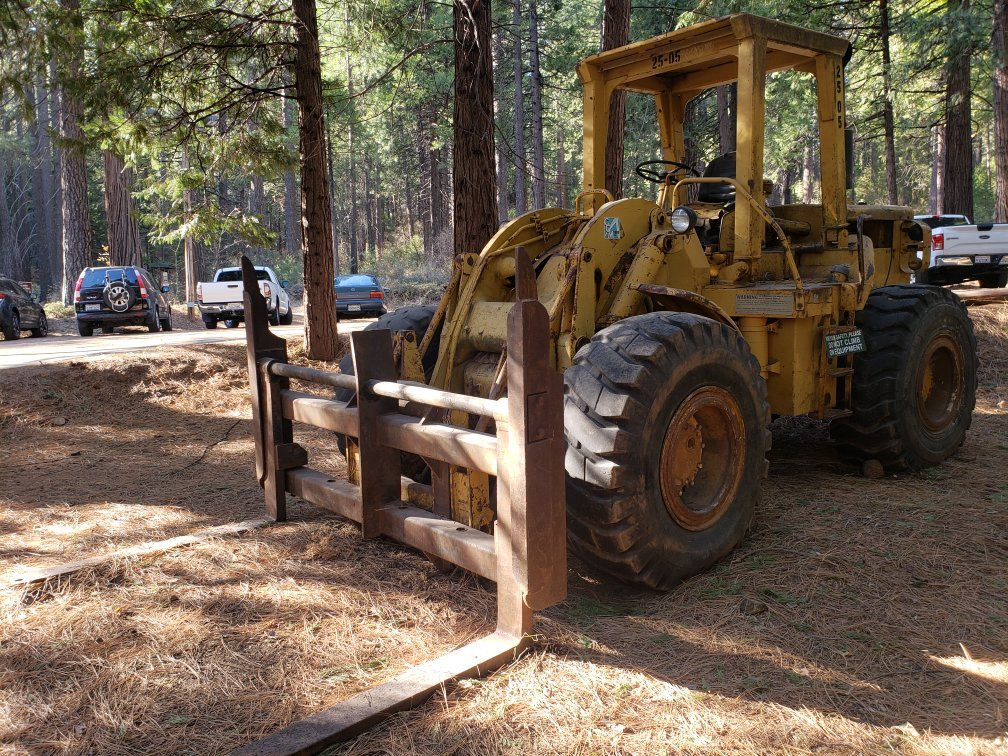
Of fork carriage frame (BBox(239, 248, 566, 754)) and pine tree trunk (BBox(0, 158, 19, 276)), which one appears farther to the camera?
pine tree trunk (BBox(0, 158, 19, 276))

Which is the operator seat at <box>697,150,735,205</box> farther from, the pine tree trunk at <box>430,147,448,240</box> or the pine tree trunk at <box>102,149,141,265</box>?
the pine tree trunk at <box>430,147,448,240</box>

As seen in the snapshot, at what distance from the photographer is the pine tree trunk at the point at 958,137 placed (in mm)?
16984

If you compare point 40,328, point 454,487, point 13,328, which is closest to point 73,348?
point 13,328

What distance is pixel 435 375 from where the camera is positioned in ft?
17.5

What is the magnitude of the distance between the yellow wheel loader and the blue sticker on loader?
0.04 ft

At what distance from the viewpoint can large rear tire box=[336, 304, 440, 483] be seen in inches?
210

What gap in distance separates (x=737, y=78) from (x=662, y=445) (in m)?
2.89

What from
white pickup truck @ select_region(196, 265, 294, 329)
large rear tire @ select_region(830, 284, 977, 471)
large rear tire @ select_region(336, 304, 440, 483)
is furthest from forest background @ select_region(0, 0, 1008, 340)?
large rear tire @ select_region(830, 284, 977, 471)

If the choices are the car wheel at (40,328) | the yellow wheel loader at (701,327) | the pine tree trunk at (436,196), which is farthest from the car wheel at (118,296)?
the pine tree trunk at (436,196)

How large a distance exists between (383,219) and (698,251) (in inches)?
2114

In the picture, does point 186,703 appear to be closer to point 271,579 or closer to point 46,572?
point 271,579

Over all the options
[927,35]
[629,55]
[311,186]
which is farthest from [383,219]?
[629,55]

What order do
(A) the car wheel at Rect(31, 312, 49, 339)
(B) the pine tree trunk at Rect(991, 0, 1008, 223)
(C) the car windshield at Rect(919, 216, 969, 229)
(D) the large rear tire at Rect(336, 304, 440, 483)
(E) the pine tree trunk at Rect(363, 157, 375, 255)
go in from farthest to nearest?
1. (E) the pine tree trunk at Rect(363, 157, 375, 255)
2. (C) the car windshield at Rect(919, 216, 969, 229)
3. (A) the car wheel at Rect(31, 312, 49, 339)
4. (B) the pine tree trunk at Rect(991, 0, 1008, 223)
5. (D) the large rear tire at Rect(336, 304, 440, 483)

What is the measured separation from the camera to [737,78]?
560 cm
